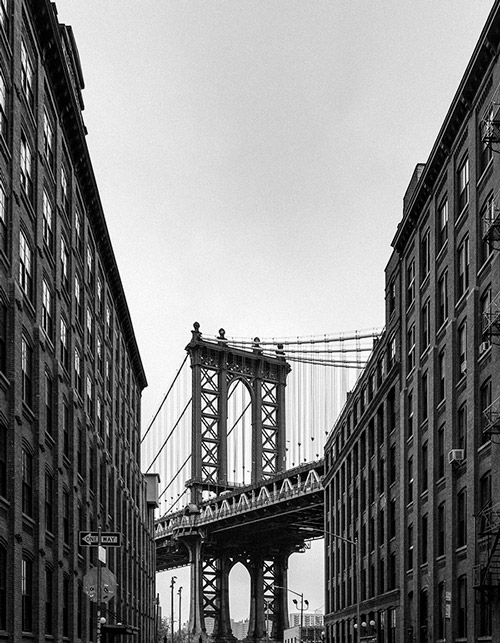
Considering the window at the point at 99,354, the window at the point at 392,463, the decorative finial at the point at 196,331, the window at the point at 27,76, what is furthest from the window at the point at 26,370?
the decorative finial at the point at 196,331

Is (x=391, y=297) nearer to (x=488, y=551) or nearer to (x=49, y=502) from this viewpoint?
(x=488, y=551)

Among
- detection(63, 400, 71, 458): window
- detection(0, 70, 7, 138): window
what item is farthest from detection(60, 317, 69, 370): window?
detection(0, 70, 7, 138): window

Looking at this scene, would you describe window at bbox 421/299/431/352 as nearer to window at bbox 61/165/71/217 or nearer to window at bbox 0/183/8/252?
window at bbox 61/165/71/217

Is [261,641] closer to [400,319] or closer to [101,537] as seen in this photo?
[400,319]

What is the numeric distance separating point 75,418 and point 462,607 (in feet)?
57.7

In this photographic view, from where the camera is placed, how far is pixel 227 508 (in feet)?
410

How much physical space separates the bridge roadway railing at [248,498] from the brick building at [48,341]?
4429cm

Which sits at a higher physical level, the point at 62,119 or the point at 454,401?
the point at 62,119

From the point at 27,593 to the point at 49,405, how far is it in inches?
332

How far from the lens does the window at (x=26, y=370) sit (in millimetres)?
36406

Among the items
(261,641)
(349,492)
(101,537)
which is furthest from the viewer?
(261,641)

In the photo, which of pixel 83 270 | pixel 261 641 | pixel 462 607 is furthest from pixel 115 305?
pixel 261 641

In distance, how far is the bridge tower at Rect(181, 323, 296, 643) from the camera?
13888cm

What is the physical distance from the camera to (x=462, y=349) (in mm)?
45281
